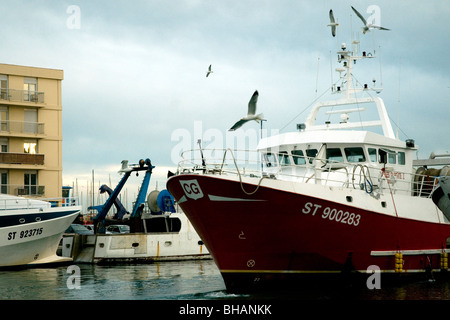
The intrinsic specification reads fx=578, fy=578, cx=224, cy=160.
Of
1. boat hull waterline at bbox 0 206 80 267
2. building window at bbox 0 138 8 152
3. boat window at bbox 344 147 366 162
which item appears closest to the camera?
boat window at bbox 344 147 366 162

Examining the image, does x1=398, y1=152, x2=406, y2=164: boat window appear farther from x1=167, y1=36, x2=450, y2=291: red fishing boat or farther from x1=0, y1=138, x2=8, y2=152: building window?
x1=0, y1=138, x2=8, y2=152: building window

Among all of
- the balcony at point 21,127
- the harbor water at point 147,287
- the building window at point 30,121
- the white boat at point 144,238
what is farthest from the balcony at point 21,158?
the harbor water at point 147,287

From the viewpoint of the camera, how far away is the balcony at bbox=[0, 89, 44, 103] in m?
37.6

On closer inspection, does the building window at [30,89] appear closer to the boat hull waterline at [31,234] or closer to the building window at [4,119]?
the building window at [4,119]

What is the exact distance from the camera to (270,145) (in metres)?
20.7

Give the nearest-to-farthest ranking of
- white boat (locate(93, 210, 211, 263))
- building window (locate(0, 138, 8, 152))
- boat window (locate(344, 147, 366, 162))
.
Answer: boat window (locate(344, 147, 366, 162)) → white boat (locate(93, 210, 211, 263)) → building window (locate(0, 138, 8, 152))

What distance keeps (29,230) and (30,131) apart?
45.7 ft

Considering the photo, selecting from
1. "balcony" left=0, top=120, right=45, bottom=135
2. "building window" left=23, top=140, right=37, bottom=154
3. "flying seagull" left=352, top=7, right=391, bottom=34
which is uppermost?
"flying seagull" left=352, top=7, right=391, bottom=34

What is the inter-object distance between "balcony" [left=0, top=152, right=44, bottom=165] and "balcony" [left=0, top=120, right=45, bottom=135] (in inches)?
A: 56.6

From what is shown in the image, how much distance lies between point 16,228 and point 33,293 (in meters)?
8.15

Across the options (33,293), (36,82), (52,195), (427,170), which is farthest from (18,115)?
(427,170)

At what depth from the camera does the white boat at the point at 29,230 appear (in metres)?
25.6

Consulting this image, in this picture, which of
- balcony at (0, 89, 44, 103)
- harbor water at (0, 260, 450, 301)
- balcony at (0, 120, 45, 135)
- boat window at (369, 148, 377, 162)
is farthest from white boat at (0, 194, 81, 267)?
boat window at (369, 148, 377, 162)
